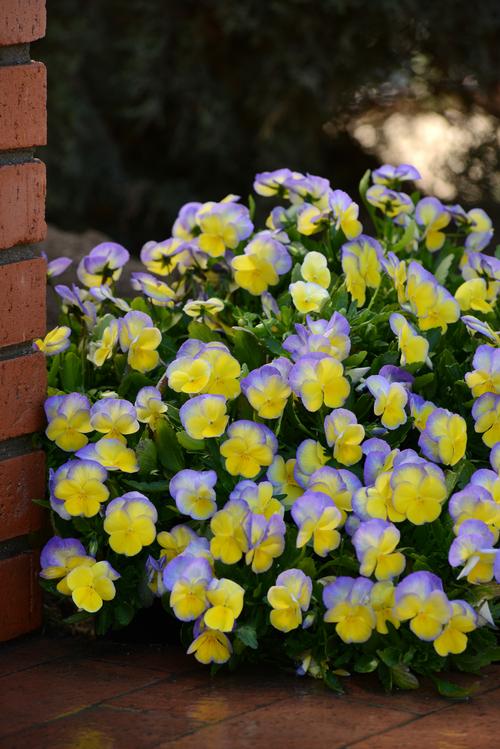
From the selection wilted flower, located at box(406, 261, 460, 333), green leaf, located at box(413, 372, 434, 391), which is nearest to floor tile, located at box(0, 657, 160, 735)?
green leaf, located at box(413, 372, 434, 391)

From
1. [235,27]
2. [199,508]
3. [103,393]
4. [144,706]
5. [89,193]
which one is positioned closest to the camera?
[144,706]

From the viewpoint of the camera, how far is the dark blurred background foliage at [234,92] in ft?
19.7

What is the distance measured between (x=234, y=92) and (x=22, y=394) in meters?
4.47

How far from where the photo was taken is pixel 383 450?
2.12m

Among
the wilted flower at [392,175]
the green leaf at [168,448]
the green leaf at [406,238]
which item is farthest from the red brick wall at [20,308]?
the wilted flower at [392,175]

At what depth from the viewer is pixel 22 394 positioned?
7.18 ft

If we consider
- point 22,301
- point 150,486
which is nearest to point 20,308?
point 22,301

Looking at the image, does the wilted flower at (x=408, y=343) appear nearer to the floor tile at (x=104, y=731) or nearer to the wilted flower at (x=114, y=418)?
the wilted flower at (x=114, y=418)

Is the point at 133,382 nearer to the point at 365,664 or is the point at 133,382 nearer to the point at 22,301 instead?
the point at 22,301

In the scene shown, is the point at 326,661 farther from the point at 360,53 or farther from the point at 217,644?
the point at 360,53

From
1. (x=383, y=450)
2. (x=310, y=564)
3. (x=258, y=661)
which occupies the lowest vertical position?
(x=258, y=661)

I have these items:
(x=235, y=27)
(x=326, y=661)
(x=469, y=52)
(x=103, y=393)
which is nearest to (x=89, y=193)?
(x=235, y=27)

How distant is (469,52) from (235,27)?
116 cm

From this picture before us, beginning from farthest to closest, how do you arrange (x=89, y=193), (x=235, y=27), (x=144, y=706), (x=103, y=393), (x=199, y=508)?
(x=89, y=193) → (x=235, y=27) → (x=103, y=393) → (x=199, y=508) → (x=144, y=706)
